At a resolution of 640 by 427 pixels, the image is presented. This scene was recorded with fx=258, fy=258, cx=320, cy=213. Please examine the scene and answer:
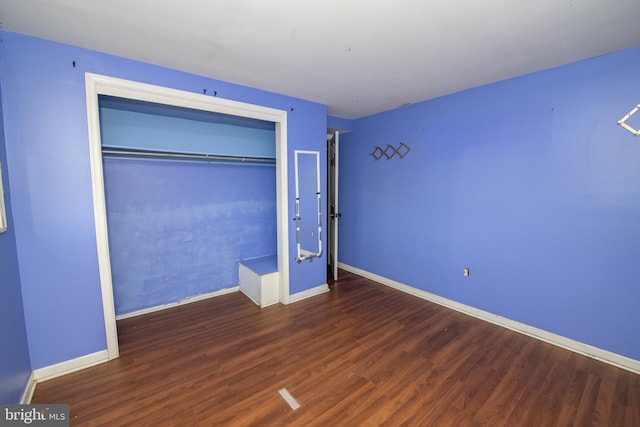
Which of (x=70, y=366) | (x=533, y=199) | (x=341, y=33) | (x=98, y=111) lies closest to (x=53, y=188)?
(x=98, y=111)

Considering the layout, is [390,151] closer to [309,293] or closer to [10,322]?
[309,293]

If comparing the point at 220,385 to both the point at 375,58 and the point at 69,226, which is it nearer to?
the point at 69,226

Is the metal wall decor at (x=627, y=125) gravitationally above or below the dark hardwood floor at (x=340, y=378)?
above

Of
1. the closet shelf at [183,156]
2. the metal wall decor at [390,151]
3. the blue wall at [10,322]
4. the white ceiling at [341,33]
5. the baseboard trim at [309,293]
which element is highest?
the white ceiling at [341,33]

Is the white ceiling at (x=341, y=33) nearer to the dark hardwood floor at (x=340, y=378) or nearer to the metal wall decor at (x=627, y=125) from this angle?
the metal wall decor at (x=627, y=125)

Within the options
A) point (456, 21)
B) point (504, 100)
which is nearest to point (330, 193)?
point (504, 100)

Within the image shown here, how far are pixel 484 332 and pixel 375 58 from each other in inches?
115

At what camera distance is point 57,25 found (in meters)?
1.75

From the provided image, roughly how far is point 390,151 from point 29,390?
172 inches
